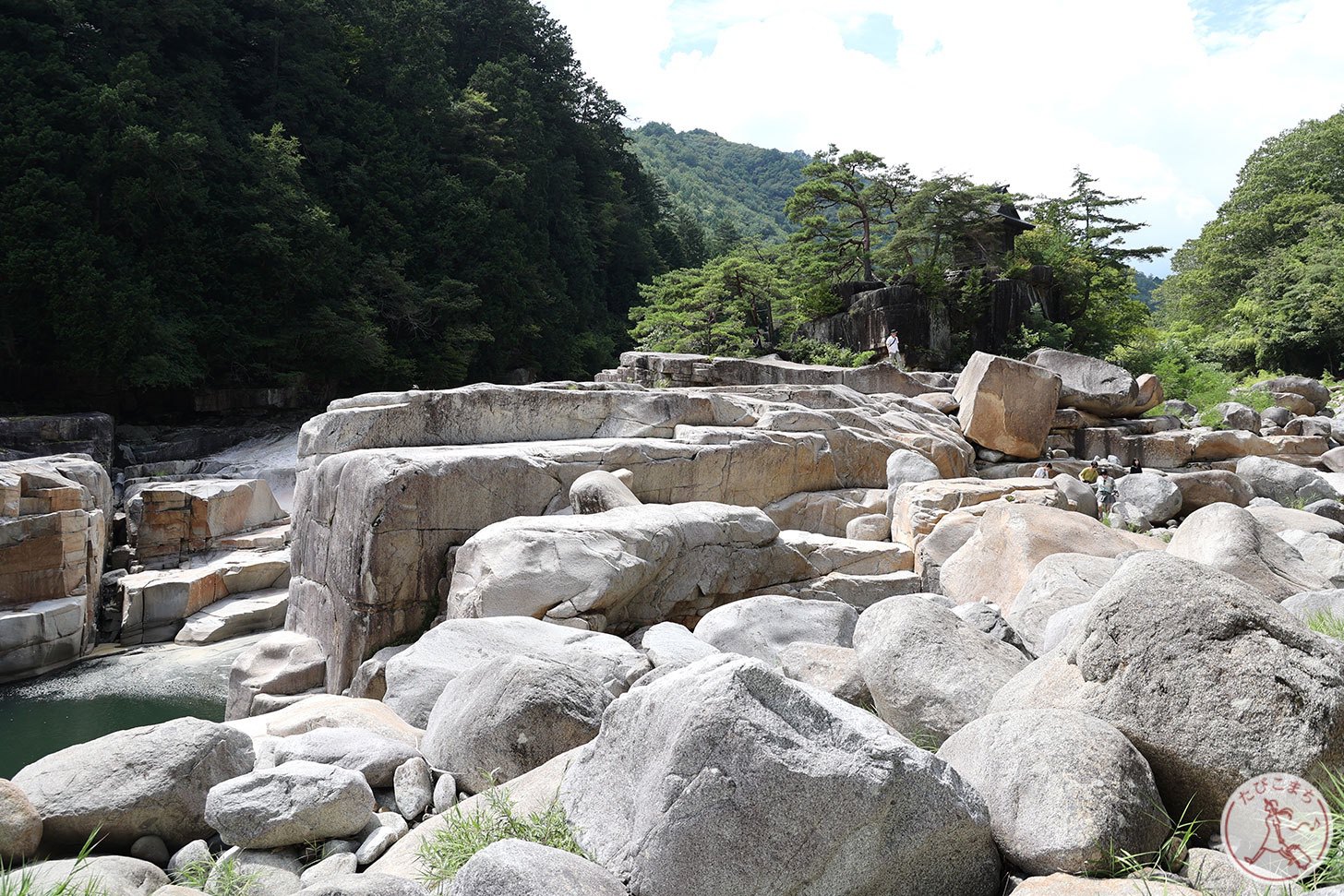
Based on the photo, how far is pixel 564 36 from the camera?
41.2 metres

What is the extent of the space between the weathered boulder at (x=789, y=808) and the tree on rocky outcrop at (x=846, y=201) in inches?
1023

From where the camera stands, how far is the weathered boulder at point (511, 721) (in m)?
3.45

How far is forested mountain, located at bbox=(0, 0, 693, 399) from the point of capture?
842 inches

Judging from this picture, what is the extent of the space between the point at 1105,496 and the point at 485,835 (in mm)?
9894

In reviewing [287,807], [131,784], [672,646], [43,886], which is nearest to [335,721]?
[131,784]

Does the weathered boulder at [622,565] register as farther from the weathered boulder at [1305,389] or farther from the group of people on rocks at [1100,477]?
the weathered boulder at [1305,389]

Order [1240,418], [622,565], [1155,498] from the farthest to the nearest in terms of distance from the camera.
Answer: [1240,418] < [1155,498] < [622,565]

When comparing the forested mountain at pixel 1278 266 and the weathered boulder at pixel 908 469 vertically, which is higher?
the forested mountain at pixel 1278 266

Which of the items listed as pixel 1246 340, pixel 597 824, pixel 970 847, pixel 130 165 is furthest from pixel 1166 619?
pixel 1246 340

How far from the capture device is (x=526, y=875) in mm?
2135

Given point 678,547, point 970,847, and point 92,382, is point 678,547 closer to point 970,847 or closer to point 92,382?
point 970,847

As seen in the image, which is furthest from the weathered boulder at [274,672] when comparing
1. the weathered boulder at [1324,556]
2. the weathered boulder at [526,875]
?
the weathered boulder at [1324,556]

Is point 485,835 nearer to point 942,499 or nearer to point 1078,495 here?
point 942,499

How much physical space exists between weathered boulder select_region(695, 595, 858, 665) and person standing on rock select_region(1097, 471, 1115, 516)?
253 inches
